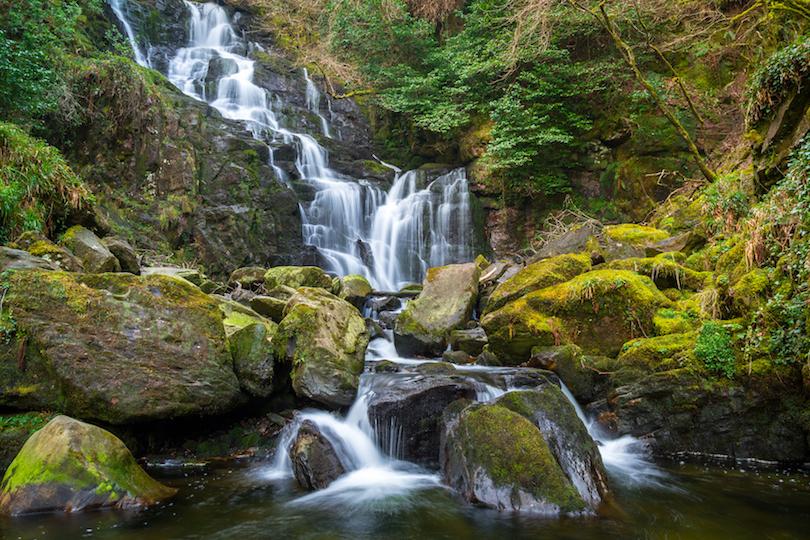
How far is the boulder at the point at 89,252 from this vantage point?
24.1 feet

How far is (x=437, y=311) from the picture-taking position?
9.74 metres

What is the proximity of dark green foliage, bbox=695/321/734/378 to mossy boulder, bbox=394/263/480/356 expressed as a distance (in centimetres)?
438

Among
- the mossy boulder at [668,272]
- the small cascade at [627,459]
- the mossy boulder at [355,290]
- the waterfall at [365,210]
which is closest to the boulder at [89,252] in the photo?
the mossy boulder at [355,290]

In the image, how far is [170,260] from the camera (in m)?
11.7

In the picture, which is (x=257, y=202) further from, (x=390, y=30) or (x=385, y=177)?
(x=390, y=30)

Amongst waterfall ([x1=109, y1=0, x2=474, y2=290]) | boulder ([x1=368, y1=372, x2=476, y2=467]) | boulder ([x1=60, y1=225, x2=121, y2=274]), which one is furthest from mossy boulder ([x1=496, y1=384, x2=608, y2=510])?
waterfall ([x1=109, y1=0, x2=474, y2=290])

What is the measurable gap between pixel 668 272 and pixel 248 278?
8933 millimetres

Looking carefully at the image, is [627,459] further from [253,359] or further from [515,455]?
[253,359]

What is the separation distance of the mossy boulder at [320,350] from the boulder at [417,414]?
551mm

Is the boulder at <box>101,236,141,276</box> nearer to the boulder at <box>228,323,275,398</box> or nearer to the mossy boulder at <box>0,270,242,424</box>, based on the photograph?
the mossy boulder at <box>0,270,242,424</box>

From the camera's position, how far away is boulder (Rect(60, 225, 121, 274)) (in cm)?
733

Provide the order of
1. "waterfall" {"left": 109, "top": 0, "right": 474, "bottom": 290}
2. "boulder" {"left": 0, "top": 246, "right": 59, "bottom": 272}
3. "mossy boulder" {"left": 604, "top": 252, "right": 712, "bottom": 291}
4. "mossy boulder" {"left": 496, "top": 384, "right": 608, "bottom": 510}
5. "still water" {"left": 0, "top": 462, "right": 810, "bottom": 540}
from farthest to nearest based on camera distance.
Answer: "waterfall" {"left": 109, "top": 0, "right": 474, "bottom": 290}
"mossy boulder" {"left": 604, "top": 252, "right": 712, "bottom": 291}
"boulder" {"left": 0, "top": 246, "right": 59, "bottom": 272}
"mossy boulder" {"left": 496, "top": 384, "right": 608, "bottom": 510}
"still water" {"left": 0, "top": 462, "right": 810, "bottom": 540}

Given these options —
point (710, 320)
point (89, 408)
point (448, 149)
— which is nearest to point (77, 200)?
point (89, 408)

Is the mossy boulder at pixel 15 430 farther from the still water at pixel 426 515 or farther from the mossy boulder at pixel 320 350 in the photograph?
the mossy boulder at pixel 320 350
